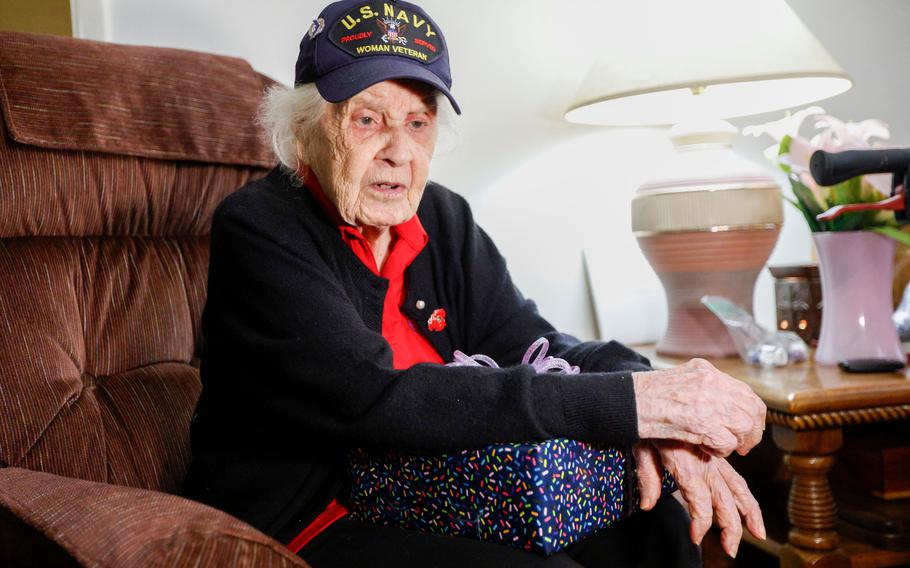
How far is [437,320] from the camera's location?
4.13 ft

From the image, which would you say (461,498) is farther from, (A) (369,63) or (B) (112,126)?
(B) (112,126)

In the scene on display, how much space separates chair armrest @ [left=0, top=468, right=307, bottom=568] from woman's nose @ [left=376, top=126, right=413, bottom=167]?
523 millimetres

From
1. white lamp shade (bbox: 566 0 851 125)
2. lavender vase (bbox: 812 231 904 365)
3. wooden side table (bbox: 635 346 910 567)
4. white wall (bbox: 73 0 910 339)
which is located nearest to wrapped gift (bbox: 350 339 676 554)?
wooden side table (bbox: 635 346 910 567)

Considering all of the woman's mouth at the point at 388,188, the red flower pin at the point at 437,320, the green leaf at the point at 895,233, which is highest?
the woman's mouth at the point at 388,188

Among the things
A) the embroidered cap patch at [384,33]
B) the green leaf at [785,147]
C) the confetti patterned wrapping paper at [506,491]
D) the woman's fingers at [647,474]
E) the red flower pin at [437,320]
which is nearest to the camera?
the confetti patterned wrapping paper at [506,491]

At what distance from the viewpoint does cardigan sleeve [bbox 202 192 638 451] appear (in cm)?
92

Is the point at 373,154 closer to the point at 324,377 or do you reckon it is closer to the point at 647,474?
the point at 324,377

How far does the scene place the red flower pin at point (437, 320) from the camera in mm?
1252

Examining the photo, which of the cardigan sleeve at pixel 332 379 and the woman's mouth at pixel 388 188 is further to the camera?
the woman's mouth at pixel 388 188

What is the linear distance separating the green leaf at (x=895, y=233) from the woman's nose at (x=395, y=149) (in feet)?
2.67

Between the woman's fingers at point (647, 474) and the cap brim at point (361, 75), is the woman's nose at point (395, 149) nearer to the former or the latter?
the cap brim at point (361, 75)

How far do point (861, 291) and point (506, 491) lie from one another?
90 centimetres

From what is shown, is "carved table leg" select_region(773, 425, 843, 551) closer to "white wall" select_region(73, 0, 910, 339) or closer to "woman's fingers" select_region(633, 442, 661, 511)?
"woman's fingers" select_region(633, 442, 661, 511)

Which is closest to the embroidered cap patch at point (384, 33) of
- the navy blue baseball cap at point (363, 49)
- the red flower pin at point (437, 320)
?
the navy blue baseball cap at point (363, 49)
